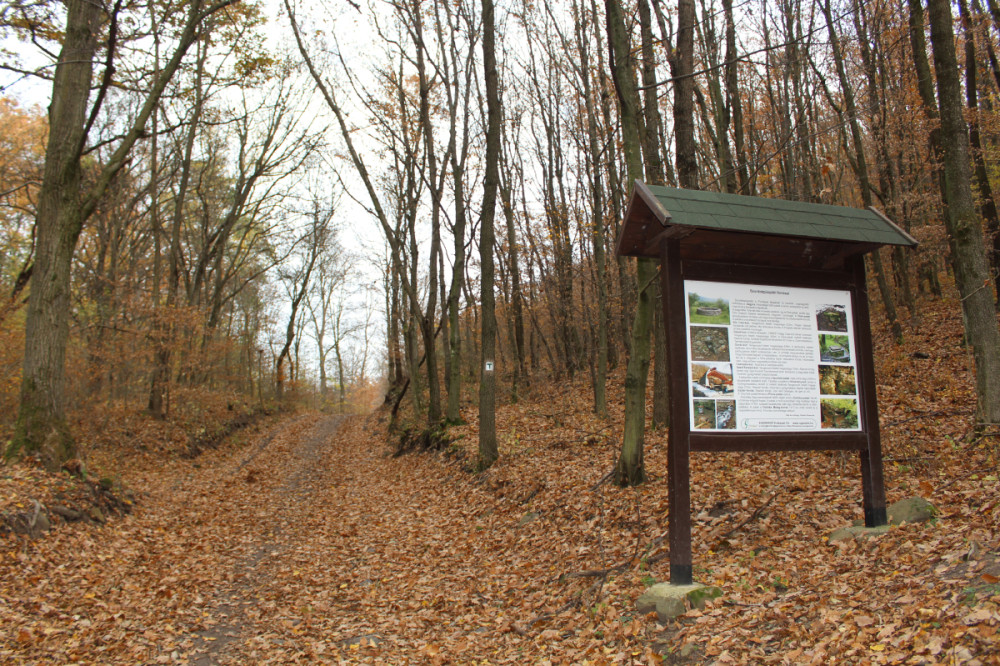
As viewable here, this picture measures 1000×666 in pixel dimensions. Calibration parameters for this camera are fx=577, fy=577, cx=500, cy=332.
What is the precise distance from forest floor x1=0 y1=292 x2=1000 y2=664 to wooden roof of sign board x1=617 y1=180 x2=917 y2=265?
2467 mm

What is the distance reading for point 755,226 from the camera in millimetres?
4859

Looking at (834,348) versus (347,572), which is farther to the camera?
(347,572)

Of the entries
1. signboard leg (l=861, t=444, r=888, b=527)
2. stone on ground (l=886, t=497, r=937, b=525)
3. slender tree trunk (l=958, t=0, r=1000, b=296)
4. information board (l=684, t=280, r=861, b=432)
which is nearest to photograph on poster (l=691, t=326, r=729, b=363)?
information board (l=684, t=280, r=861, b=432)

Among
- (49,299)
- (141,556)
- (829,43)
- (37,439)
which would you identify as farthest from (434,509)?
(829,43)

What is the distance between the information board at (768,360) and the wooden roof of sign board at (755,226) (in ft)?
1.30

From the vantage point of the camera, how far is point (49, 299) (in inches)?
354

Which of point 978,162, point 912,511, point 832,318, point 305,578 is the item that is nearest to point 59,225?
point 305,578

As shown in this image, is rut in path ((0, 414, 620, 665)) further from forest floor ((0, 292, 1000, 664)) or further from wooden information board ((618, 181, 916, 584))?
wooden information board ((618, 181, 916, 584))

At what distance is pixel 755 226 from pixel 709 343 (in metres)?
1.05

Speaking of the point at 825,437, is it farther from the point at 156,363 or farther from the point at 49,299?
the point at 156,363

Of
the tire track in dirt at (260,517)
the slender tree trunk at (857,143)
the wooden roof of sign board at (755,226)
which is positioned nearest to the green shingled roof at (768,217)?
the wooden roof of sign board at (755,226)

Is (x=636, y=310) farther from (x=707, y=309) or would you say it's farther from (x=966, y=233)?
(x=966, y=233)

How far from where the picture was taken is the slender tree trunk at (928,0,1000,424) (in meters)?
6.35

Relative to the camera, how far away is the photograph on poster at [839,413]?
5.08m
